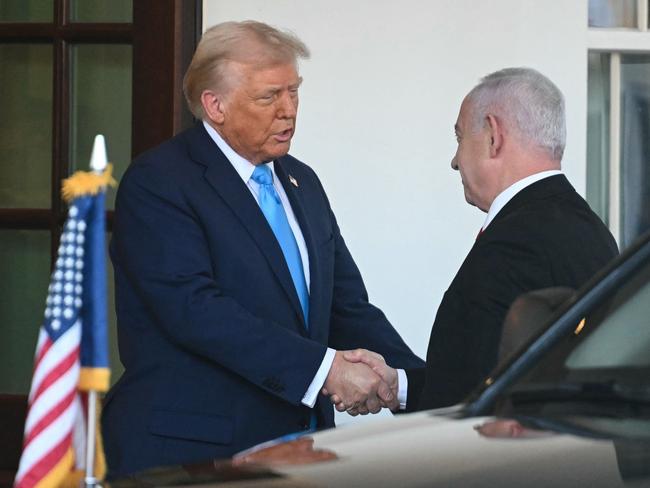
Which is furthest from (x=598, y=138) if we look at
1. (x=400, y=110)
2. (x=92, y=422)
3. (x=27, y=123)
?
(x=92, y=422)

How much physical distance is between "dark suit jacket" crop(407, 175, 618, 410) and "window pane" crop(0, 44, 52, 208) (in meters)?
2.83

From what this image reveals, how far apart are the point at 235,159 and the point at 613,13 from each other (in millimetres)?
2622

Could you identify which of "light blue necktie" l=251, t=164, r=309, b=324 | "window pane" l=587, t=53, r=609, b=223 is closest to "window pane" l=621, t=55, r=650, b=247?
"window pane" l=587, t=53, r=609, b=223

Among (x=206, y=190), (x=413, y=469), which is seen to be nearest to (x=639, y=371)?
(x=413, y=469)

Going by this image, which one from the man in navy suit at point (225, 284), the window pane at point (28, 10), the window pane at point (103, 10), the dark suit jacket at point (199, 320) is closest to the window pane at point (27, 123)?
the window pane at point (28, 10)

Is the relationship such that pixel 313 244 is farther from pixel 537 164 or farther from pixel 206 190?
pixel 537 164

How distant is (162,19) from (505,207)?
7.60ft

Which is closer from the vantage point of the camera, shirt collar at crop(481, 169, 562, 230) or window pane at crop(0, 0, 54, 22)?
shirt collar at crop(481, 169, 562, 230)

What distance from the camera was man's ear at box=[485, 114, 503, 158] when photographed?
15.0 feet

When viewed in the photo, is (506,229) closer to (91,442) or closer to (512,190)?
(512,190)

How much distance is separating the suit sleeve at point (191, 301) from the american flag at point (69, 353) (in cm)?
126

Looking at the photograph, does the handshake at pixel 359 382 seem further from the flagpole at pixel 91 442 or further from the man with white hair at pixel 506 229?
the flagpole at pixel 91 442

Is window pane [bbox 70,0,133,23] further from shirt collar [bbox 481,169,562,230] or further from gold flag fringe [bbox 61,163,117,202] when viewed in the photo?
gold flag fringe [bbox 61,163,117,202]

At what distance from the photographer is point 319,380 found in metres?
4.73
